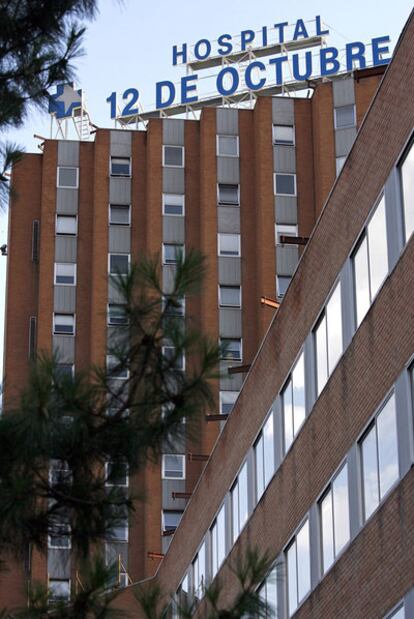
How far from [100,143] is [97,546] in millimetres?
61654

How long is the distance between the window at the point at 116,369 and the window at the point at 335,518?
44.9ft

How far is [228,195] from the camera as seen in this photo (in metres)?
75.1

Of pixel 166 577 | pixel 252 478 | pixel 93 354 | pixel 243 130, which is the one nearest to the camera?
pixel 252 478

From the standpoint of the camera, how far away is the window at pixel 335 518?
29031 millimetres

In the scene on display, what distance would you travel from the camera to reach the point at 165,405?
16.1m

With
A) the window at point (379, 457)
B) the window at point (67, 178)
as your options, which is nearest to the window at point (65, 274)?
the window at point (67, 178)

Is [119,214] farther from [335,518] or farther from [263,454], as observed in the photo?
[335,518]

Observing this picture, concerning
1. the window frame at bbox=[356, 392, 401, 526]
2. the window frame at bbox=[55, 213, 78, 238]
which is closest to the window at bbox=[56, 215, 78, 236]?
the window frame at bbox=[55, 213, 78, 238]

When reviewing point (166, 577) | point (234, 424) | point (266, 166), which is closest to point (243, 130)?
point (266, 166)

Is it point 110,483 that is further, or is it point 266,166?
point 266,166

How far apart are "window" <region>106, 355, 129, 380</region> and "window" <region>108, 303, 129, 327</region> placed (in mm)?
444

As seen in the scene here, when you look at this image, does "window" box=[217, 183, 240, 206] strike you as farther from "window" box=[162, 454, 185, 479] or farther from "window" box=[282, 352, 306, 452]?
"window" box=[282, 352, 306, 452]

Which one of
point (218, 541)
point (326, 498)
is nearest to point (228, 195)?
point (218, 541)

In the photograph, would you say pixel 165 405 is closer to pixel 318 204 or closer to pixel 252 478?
pixel 252 478
